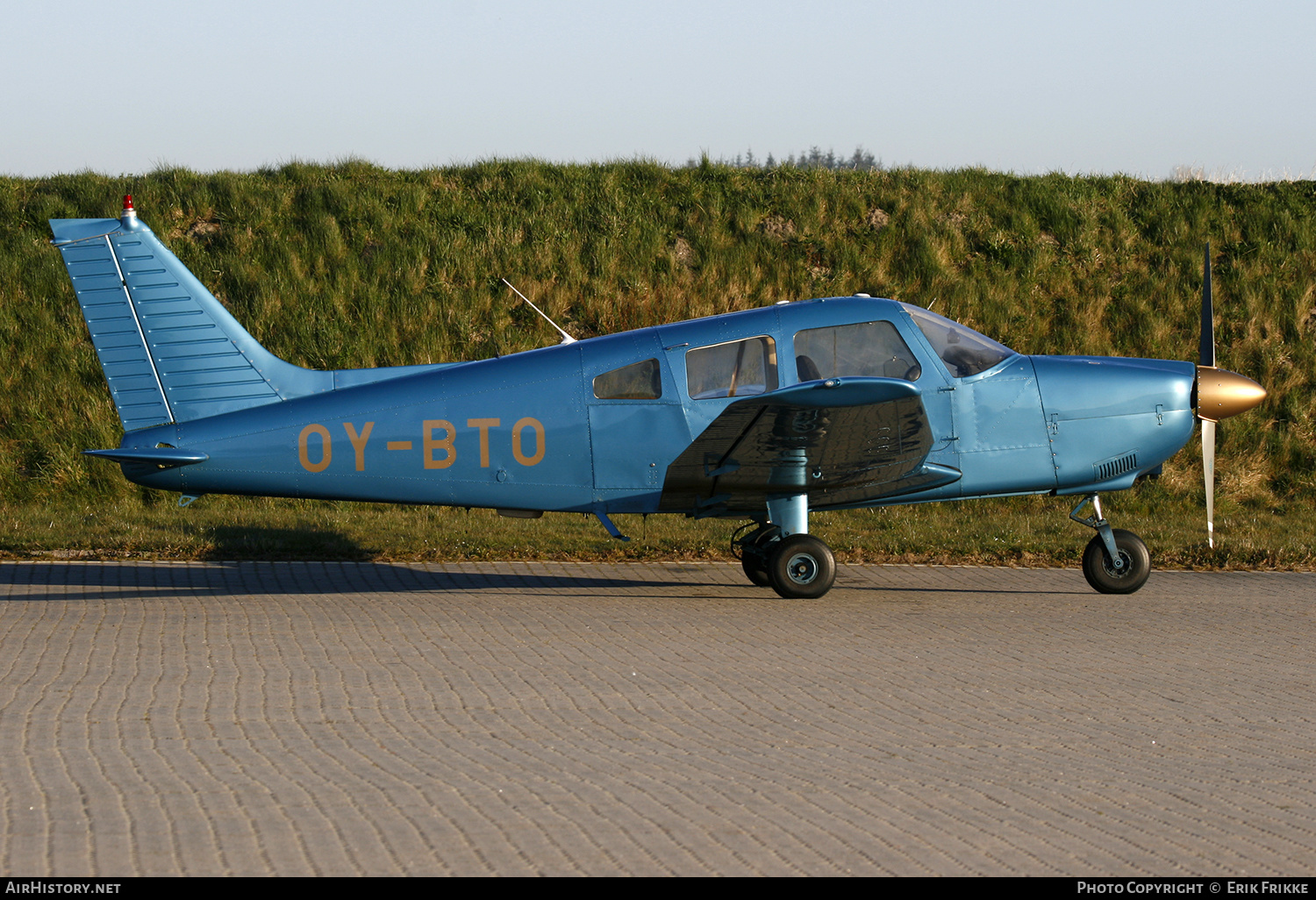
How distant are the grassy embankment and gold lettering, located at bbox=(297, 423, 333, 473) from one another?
18.0 ft

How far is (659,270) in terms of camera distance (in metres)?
20.6

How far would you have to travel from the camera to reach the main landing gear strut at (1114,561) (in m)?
→ 10.8

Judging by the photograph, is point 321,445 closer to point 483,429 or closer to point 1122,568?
point 483,429

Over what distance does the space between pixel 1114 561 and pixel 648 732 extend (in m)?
6.24

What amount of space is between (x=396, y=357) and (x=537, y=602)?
9.56 meters

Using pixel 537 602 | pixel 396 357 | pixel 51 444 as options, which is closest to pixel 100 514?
pixel 51 444

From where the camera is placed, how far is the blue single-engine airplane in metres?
9.80

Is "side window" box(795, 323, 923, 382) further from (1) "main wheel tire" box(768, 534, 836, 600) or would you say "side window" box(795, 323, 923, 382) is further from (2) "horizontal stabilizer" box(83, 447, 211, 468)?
(2) "horizontal stabilizer" box(83, 447, 211, 468)

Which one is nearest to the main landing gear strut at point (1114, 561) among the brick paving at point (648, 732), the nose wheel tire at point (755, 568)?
the brick paving at point (648, 732)

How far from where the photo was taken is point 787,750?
19.2 ft

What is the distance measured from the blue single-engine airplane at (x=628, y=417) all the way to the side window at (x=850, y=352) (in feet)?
0.05

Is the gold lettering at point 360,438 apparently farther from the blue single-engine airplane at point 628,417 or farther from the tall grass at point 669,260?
the tall grass at point 669,260

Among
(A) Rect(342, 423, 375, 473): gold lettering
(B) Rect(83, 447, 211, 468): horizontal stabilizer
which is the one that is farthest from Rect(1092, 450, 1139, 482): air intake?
(B) Rect(83, 447, 211, 468): horizontal stabilizer

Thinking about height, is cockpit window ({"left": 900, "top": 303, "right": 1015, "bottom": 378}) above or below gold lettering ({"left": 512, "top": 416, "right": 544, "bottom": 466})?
above
